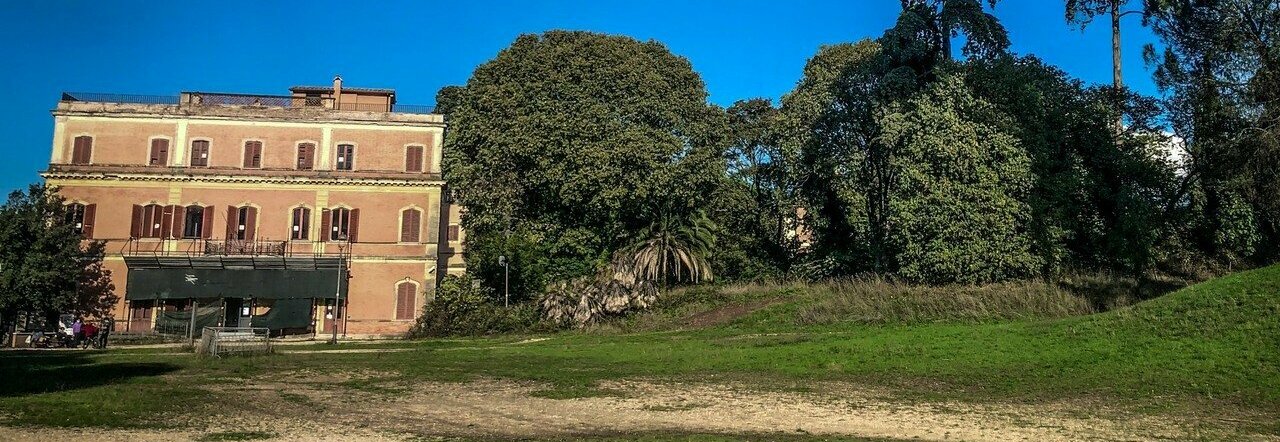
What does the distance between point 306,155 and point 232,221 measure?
4.95 metres

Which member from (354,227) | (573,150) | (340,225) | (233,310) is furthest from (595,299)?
(233,310)

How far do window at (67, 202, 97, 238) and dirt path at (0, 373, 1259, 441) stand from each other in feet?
114

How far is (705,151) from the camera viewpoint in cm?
4388

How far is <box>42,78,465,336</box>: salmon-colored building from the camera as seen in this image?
150ft

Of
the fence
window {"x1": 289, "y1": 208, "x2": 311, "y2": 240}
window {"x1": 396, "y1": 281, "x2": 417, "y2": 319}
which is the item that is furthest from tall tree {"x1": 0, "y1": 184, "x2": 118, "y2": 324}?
the fence

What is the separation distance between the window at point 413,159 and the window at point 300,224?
5511 mm

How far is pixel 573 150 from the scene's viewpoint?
141 ft

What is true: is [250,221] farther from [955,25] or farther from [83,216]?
[955,25]

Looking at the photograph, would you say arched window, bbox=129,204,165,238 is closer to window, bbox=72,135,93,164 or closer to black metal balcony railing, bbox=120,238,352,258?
black metal balcony railing, bbox=120,238,352,258

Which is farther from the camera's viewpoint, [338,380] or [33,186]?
[33,186]

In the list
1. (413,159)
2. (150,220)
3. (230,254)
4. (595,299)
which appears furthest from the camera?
(413,159)

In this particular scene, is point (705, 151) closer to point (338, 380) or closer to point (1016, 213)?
point (1016, 213)

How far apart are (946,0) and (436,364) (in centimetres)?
2737

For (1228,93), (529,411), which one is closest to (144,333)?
(529,411)
